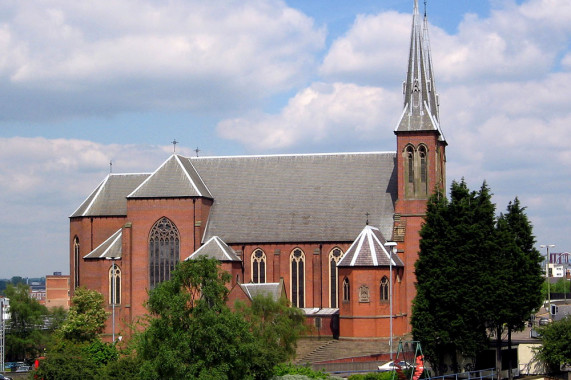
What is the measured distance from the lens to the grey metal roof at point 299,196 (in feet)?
288

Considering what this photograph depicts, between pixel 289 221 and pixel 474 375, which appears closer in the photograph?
pixel 474 375

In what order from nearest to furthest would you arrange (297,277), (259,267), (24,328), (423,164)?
(423,164), (297,277), (259,267), (24,328)

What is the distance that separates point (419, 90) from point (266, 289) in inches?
928

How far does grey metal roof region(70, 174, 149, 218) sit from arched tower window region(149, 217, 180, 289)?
5870 mm

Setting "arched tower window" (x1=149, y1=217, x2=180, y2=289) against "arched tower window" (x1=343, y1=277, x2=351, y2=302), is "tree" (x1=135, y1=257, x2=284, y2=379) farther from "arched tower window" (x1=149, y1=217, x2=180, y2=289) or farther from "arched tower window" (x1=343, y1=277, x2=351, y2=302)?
"arched tower window" (x1=149, y1=217, x2=180, y2=289)

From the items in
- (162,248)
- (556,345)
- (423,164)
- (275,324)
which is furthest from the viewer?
(162,248)

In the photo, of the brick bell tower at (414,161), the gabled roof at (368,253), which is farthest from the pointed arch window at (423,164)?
the gabled roof at (368,253)

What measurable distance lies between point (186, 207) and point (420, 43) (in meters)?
27.2

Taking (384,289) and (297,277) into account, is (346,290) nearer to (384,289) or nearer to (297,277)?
(384,289)

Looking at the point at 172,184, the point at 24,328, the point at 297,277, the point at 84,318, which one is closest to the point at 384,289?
the point at 297,277

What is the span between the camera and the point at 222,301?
2023 inches

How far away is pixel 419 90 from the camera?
3452 inches

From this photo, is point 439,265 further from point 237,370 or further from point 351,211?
point 351,211

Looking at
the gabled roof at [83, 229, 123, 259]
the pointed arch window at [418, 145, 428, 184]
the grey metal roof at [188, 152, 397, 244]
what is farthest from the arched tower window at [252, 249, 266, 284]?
the pointed arch window at [418, 145, 428, 184]
